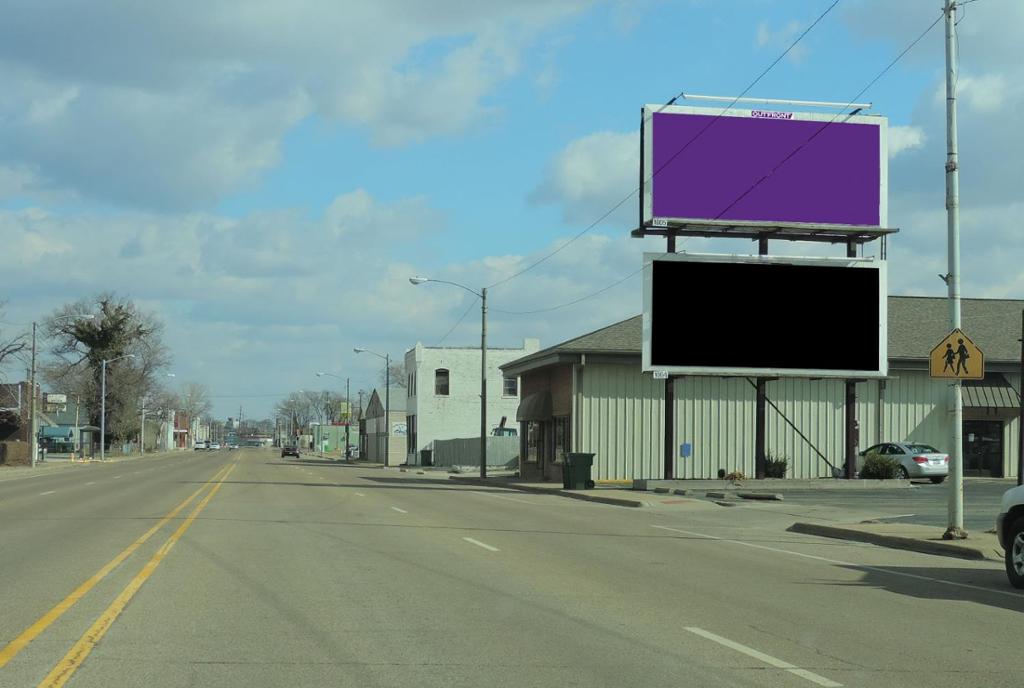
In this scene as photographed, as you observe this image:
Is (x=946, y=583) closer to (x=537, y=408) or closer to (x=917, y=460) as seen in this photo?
(x=917, y=460)

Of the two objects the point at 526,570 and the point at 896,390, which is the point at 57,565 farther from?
the point at 896,390

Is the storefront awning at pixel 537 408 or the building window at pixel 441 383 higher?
the building window at pixel 441 383

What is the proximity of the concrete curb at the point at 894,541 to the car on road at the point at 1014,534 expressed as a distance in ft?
11.5

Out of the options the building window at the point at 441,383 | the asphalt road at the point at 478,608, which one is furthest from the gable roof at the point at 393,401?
the asphalt road at the point at 478,608

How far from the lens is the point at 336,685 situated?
732 cm

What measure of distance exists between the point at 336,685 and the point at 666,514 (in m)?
20.5

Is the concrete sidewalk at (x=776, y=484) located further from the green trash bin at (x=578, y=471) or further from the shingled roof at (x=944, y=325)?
the shingled roof at (x=944, y=325)

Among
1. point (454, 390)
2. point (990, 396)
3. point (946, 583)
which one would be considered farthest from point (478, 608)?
point (454, 390)

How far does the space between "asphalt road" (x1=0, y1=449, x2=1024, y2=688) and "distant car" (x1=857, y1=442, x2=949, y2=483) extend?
21485 millimetres

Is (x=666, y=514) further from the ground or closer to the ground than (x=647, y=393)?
closer to the ground

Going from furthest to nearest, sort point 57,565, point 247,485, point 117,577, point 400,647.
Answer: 1. point 247,485
2. point 57,565
3. point 117,577
4. point 400,647

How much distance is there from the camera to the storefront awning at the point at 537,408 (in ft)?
152

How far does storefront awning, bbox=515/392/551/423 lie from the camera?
46250 mm

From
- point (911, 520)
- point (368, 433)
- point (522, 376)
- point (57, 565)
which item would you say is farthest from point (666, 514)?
point (368, 433)
